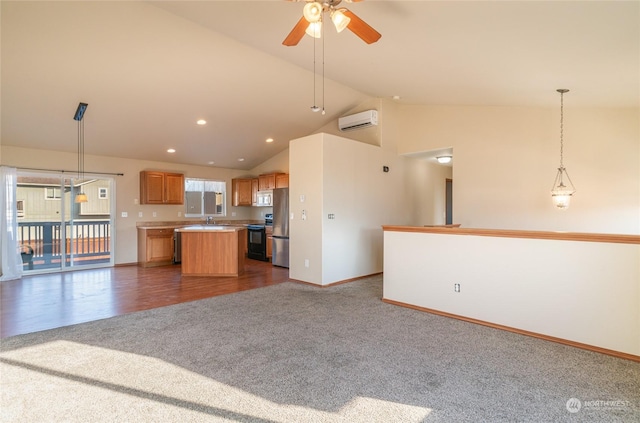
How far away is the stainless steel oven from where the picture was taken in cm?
800

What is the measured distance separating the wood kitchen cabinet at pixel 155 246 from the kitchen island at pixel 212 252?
1.44m

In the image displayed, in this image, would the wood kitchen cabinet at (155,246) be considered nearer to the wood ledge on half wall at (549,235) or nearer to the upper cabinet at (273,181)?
the upper cabinet at (273,181)

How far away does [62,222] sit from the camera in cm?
647

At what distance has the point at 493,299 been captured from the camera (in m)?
3.52

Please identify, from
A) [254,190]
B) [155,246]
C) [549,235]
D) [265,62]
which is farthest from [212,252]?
[549,235]

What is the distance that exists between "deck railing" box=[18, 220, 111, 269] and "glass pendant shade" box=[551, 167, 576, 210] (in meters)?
8.37

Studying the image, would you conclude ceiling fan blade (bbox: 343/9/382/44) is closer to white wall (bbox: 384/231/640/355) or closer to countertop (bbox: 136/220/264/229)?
white wall (bbox: 384/231/640/355)

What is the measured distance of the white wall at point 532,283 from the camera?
2.83 m

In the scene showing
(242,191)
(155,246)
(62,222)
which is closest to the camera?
(62,222)

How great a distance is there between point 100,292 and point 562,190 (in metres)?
7.14

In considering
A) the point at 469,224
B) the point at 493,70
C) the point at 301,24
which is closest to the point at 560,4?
the point at 493,70

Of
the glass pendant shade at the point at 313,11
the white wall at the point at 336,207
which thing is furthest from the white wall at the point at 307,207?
the glass pendant shade at the point at 313,11

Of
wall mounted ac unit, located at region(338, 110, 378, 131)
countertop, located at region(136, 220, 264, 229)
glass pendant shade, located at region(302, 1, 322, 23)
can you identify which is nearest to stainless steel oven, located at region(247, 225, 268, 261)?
countertop, located at region(136, 220, 264, 229)

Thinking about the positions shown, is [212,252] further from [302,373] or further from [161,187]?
[302,373]
